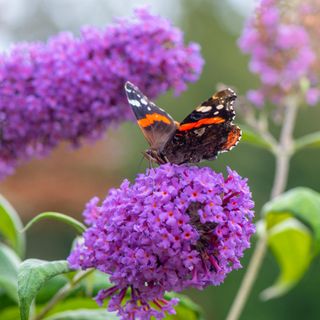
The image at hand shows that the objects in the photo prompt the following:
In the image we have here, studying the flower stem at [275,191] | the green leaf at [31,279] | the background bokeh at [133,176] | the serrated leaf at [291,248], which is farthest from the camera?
the background bokeh at [133,176]

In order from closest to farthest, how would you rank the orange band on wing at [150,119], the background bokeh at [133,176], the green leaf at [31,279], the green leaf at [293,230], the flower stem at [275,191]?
the green leaf at [31,279]
the orange band on wing at [150,119]
the green leaf at [293,230]
the flower stem at [275,191]
the background bokeh at [133,176]

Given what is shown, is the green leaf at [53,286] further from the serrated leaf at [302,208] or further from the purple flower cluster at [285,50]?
the purple flower cluster at [285,50]

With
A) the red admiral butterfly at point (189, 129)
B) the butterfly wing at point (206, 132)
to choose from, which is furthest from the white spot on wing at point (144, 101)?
the butterfly wing at point (206, 132)

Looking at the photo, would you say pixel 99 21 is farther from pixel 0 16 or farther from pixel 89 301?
pixel 89 301

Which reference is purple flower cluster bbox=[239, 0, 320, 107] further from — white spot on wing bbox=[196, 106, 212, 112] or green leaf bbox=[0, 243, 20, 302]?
green leaf bbox=[0, 243, 20, 302]

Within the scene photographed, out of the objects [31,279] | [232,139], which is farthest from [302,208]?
[31,279]

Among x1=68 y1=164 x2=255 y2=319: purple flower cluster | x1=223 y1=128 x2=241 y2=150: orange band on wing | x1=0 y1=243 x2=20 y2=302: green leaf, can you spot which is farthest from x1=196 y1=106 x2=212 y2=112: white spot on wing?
x1=0 y1=243 x2=20 y2=302: green leaf

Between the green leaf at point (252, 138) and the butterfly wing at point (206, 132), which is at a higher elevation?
the green leaf at point (252, 138)
